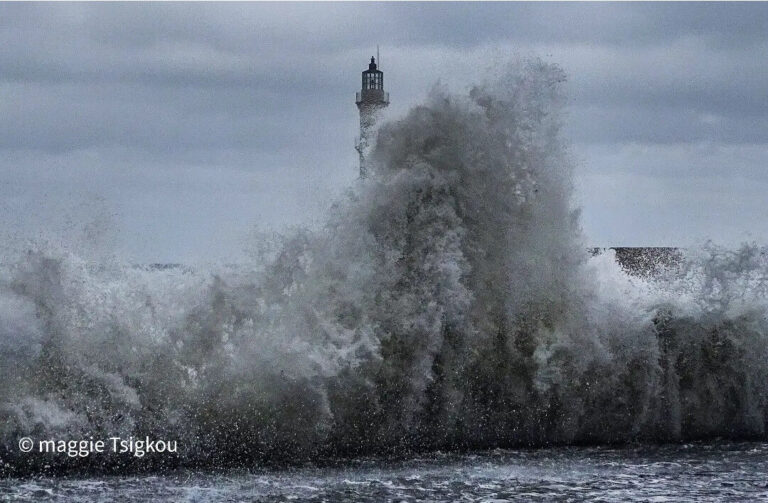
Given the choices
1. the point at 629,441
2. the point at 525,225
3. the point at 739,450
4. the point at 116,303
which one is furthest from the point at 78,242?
the point at 739,450

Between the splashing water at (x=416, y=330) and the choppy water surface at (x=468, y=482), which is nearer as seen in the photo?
the choppy water surface at (x=468, y=482)

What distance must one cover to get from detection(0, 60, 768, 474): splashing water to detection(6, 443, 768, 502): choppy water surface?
712mm

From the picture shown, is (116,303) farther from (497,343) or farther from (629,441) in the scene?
(629,441)

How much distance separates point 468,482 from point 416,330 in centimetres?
244

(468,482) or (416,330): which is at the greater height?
(416,330)

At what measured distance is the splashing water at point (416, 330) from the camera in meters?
11.3

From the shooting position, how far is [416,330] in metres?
A: 12.1

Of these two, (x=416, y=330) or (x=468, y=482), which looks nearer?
(x=468, y=482)

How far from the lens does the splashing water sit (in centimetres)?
1127

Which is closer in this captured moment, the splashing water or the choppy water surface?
the choppy water surface

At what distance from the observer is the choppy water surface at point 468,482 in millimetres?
9406

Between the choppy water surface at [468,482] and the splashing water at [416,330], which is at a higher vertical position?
the splashing water at [416,330]

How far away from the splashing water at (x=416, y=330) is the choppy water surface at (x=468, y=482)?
0.71 metres

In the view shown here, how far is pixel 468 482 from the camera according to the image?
32.9 feet
